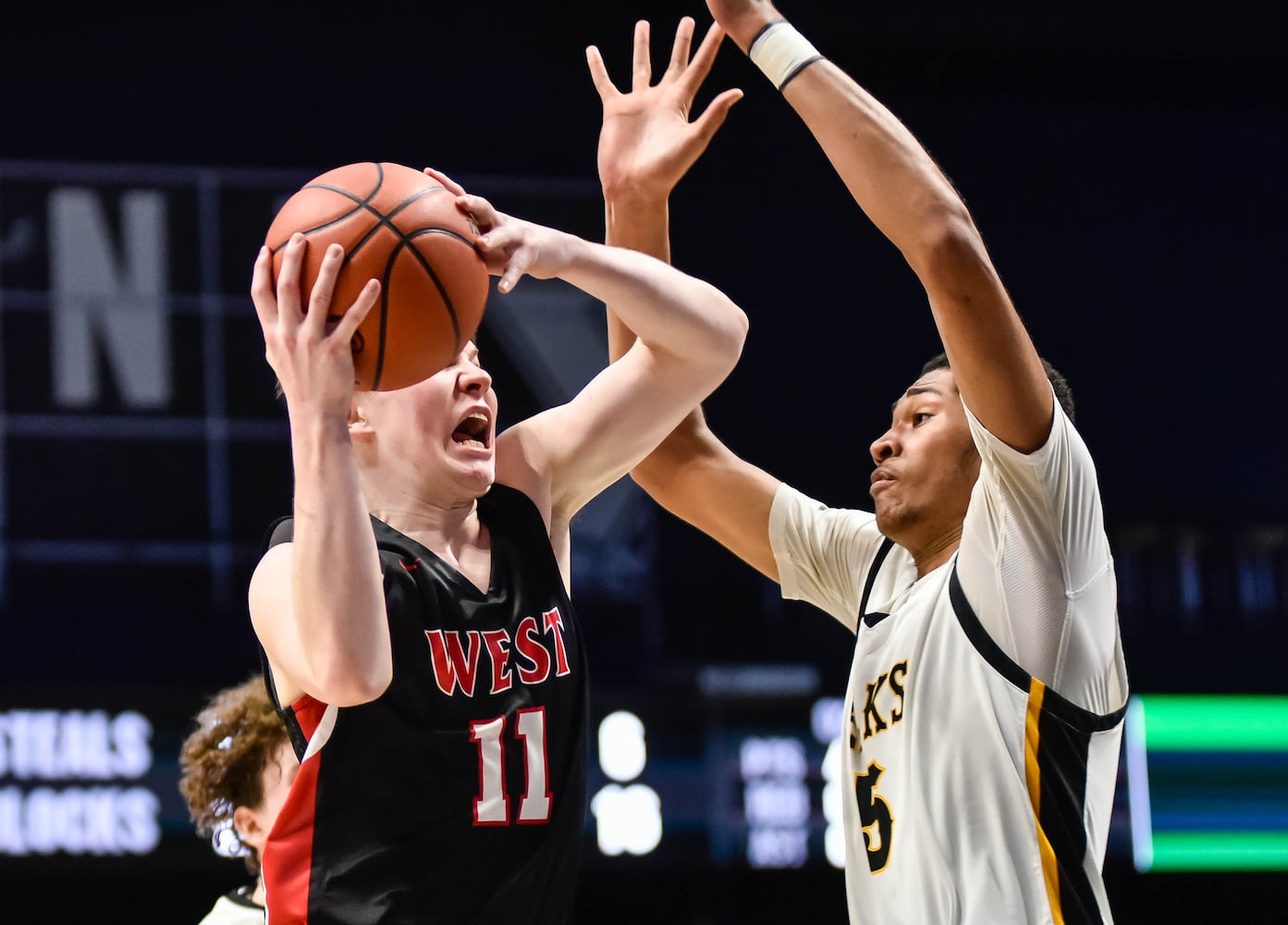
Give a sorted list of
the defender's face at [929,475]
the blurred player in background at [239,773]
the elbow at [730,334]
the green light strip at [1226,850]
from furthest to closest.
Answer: the green light strip at [1226,850] < the blurred player in background at [239,773] < the defender's face at [929,475] < the elbow at [730,334]

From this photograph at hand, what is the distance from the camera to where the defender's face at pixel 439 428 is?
266cm

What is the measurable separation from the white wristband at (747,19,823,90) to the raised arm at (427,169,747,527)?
0.42m

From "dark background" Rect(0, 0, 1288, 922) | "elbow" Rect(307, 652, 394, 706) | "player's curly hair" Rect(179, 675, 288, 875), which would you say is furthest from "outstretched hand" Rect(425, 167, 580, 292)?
"dark background" Rect(0, 0, 1288, 922)

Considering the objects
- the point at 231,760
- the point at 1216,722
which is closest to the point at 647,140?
the point at 231,760

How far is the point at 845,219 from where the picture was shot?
8.02 m

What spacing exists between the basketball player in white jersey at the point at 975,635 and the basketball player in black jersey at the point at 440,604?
0.42 m

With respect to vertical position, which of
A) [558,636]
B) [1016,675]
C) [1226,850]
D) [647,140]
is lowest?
[1226,850]

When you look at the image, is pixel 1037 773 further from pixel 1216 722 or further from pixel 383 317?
pixel 1216 722

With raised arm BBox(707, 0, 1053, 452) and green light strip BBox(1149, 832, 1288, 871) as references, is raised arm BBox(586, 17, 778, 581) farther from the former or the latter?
green light strip BBox(1149, 832, 1288, 871)

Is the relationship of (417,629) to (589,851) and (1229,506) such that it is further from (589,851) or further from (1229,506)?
(1229,506)

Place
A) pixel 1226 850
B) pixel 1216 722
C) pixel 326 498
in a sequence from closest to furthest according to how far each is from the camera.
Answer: pixel 326 498
pixel 1226 850
pixel 1216 722

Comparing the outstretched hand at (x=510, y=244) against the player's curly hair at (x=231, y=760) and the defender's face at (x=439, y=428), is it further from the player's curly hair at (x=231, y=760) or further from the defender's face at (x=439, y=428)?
the player's curly hair at (x=231, y=760)

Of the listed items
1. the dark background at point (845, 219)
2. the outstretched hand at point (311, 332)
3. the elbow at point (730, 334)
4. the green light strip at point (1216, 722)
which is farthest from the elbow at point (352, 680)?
the green light strip at point (1216, 722)

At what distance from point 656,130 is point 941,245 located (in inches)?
33.0
